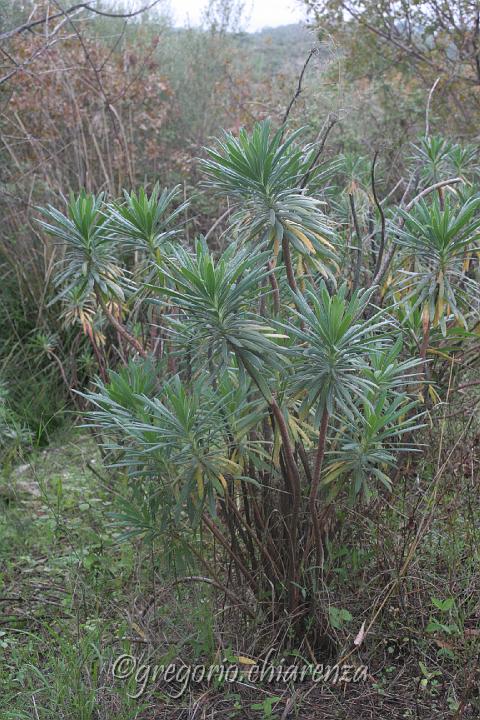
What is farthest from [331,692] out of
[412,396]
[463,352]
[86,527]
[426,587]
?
[86,527]

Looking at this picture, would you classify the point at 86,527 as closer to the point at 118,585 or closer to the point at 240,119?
the point at 118,585

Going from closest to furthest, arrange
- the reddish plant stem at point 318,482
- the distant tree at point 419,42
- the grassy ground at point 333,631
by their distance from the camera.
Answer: the reddish plant stem at point 318,482 < the grassy ground at point 333,631 < the distant tree at point 419,42

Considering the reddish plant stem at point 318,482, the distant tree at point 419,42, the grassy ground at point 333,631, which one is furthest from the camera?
the distant tree at point 419,42

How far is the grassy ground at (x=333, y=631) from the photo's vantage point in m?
2.62

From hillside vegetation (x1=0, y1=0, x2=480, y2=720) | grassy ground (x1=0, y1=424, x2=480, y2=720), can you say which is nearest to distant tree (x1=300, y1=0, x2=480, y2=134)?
hillside vegetation (x1=0, y1=0, x2=480, y2=720)

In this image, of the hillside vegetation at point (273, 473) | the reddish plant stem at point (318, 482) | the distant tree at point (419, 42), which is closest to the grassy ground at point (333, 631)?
the hillside vegetation at point (273, 473)

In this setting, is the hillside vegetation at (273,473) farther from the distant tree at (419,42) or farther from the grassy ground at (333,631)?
the distant tree at (419,42)

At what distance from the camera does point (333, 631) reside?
2.75m

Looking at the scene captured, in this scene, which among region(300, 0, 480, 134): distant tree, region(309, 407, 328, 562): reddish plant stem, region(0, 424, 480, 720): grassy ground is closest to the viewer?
region(309, 407, 328, 562): reddish plant stem

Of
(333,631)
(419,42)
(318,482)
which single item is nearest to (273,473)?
(318,482)

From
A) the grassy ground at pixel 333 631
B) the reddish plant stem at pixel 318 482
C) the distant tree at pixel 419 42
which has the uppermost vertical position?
the distant tree at pixel 419 42

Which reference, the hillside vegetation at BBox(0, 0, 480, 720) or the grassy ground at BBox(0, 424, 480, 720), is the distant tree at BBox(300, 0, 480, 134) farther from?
the grassy ground at BBox(0, 424, 480, 720)

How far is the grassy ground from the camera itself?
8.59ft

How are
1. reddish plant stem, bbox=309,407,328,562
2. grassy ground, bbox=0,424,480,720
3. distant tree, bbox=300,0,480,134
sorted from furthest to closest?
distant tree, bbox=300,0,480,134
grassy ground, bbox=0,424,480,720
reddish plant stem, bbox=309,407,328,562
